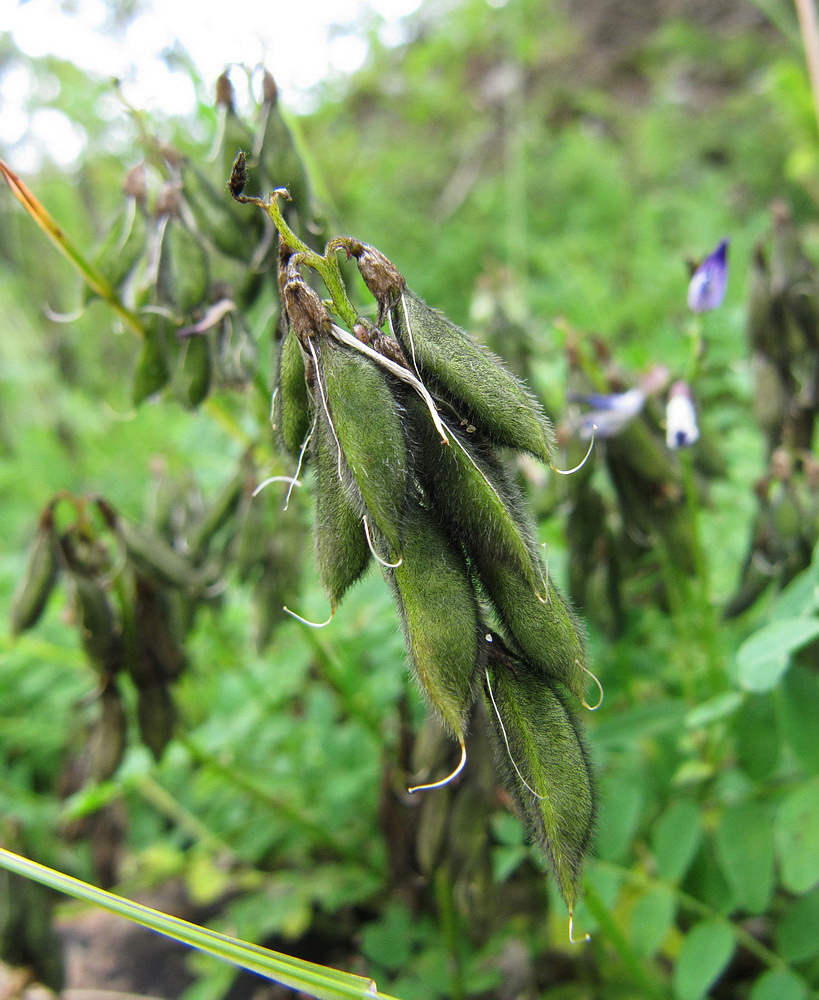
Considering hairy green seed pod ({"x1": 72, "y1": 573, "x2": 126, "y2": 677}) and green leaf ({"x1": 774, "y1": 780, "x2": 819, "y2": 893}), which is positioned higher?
hairy green seed pod ({"x1": 72, "y1": 573, "x2": 126, "y2": 677})

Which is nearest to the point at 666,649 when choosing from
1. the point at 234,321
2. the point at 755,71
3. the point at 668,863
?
the point at 668,863

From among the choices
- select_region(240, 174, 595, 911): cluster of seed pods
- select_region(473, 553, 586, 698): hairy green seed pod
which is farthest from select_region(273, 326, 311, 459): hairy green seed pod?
select_region(473, 553, 586, 698): hairy green seed pod

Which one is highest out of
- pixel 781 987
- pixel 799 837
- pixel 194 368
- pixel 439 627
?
pixel 194 368

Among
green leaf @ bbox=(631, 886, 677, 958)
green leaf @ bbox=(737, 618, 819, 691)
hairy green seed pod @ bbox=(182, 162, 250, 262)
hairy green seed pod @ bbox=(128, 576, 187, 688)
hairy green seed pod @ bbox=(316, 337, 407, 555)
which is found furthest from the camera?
hairy green seed pod @ bbox=(128, 576, 187, 688)

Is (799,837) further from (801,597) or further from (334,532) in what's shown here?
(334,532)

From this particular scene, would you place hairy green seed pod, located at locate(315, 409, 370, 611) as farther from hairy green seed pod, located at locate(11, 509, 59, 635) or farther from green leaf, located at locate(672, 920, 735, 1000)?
green leaf, located at locate(672, 920, 735, 1000)

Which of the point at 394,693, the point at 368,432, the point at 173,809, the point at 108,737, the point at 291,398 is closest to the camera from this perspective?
the point at 368,432

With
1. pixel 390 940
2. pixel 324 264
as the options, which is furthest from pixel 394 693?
pixel 324 264
